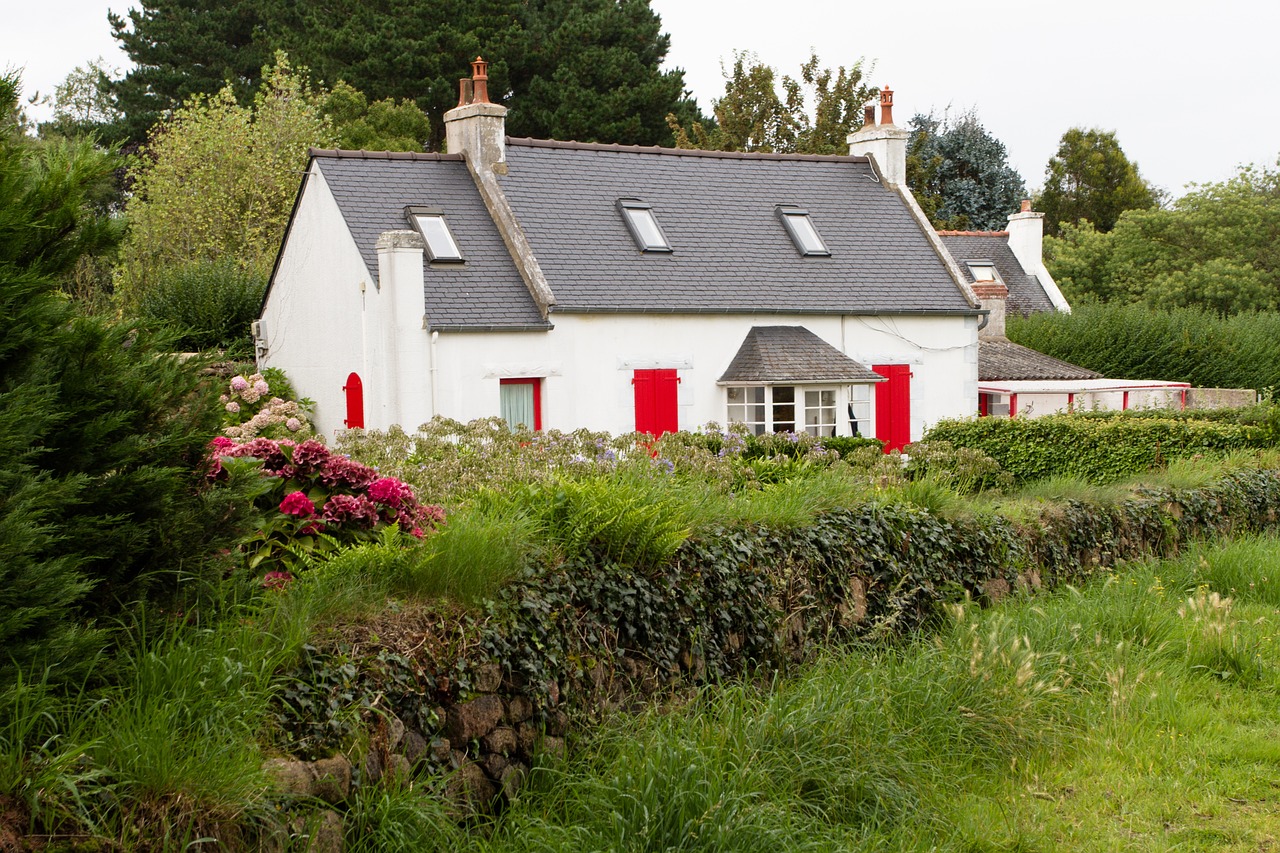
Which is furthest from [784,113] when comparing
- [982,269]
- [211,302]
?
[211,302]

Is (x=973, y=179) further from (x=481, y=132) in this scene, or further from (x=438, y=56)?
(x=481, y=132)

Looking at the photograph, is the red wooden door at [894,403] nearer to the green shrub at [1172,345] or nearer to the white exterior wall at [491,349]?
the white exterior wall at [491,349]

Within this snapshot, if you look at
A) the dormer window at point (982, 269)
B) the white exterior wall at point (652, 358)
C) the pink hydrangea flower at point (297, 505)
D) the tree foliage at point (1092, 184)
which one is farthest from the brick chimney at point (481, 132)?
the tree foliage at point (1092, 184)

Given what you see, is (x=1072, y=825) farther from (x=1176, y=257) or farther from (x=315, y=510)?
(x=1176, y=257)

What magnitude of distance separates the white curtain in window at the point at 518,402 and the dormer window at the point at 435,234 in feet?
7.61

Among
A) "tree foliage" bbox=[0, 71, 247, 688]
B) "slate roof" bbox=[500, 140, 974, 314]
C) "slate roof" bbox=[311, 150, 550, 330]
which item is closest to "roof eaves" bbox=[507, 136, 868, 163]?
"slate roof" bbox=[500, 140, 974, 314]

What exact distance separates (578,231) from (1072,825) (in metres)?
16.9

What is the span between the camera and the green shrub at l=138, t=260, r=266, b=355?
23203 millimetres

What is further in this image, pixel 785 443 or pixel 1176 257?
pixel 1176 257

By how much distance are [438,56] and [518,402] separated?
23.5 meters

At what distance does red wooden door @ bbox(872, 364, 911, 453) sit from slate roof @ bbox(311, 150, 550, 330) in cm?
697

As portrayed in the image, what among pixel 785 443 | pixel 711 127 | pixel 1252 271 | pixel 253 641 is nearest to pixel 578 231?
pixel 785 443

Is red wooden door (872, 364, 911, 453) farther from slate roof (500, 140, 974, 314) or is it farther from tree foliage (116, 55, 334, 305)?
tree foliage (116, 55, 334, 305)

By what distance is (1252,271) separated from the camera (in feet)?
125
